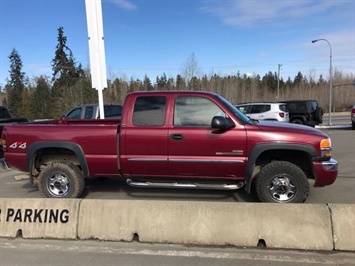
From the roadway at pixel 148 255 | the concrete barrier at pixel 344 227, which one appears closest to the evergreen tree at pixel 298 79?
the concrete barrier at pixel 344 227

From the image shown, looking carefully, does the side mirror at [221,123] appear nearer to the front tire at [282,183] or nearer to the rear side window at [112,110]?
the front tire at [282,183]

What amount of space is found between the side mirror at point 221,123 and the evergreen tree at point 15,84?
6417 centimetres

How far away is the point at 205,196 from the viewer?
21.9 ft

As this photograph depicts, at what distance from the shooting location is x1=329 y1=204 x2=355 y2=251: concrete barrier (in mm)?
4336

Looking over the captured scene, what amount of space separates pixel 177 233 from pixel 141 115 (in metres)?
2.24

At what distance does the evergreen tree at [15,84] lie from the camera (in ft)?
220

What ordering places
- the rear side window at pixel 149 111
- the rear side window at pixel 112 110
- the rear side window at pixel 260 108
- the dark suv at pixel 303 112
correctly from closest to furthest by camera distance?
the rear side window at pixel 149 111
the rear side window at pixel 112 110
the rear side window at pixel 260 108
the dark suv at pixel 303 112

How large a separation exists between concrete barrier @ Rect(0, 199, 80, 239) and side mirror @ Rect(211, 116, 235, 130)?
2375mm

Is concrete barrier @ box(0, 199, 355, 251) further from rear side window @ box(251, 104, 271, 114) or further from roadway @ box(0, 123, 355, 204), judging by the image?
rear side window @ box(251, 104, 271, 114)

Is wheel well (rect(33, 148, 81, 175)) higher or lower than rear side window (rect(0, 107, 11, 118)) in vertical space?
lower

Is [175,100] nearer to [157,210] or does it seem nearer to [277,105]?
[157,210]

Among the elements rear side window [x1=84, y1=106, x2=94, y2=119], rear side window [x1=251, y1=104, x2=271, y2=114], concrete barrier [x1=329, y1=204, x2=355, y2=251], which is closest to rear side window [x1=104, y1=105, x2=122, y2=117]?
rear side window [x1=84, y1=106, x2=94, y2=119]

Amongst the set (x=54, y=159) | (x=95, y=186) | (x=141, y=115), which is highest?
(x=141, y=115)

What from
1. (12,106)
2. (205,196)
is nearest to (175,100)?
(205,196)
